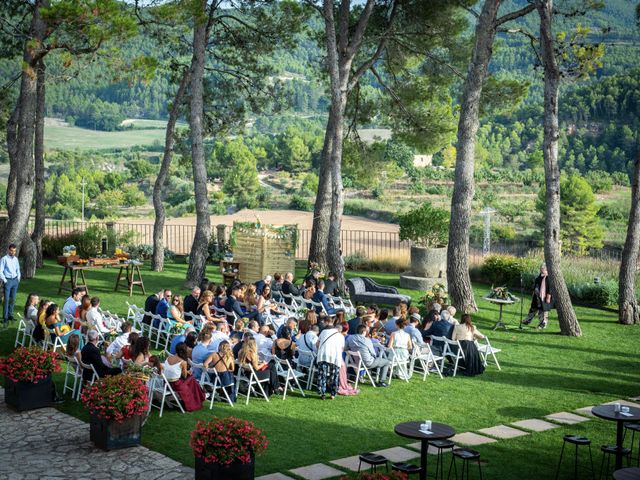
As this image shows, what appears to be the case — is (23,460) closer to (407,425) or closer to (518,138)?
(407,425)

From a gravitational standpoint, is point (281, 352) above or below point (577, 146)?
below

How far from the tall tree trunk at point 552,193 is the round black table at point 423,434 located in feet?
31.3

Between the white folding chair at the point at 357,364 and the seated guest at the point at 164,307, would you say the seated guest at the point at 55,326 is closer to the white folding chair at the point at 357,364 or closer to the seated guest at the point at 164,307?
the seated guest at the point at 164,307

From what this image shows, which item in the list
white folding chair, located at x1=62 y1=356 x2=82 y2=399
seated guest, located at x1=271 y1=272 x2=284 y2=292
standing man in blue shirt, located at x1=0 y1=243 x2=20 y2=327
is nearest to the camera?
white folding chair, located at x1=62 y1=356 x2=82 y2=399

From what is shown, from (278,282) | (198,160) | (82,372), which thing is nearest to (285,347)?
(82,372)

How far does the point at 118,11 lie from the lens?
16.3m

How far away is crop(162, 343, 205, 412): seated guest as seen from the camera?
1086 cm

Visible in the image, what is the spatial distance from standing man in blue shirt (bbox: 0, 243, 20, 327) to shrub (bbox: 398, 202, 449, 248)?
10.6 metres

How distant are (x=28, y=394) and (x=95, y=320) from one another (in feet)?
8.64

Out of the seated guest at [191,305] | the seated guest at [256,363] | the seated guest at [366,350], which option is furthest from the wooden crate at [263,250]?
the seated guest at [256,363]

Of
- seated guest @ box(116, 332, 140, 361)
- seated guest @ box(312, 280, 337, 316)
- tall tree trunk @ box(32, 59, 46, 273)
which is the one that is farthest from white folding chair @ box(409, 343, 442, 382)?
tall tree trunk @ box(32, 59, 46, 273)

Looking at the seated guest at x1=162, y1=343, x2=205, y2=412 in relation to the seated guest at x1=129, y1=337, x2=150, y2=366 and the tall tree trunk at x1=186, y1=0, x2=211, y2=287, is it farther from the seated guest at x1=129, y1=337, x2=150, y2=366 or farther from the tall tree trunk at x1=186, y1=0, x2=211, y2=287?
the tall tree trunk at x1=186, y1=0, x2=211, y2=287

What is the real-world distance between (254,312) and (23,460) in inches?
256

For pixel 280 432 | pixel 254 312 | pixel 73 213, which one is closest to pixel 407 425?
pixel 280 432
